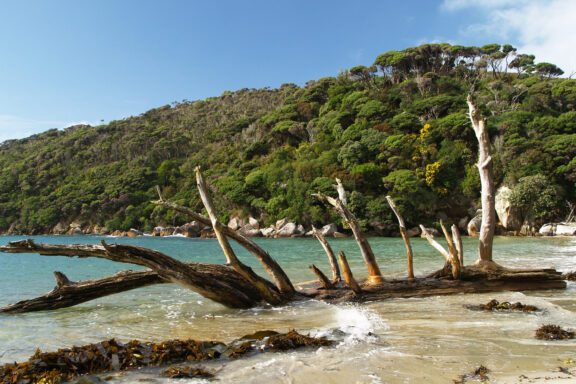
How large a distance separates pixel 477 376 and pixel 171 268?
4.67 m

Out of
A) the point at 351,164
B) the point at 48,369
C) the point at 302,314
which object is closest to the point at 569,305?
the point at 302,314

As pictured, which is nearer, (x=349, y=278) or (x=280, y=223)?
(x=349, y=278)

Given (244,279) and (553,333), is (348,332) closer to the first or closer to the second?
(553,333)

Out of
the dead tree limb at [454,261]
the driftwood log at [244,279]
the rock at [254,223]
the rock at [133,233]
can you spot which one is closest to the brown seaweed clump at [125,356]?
the driftwood log at [244,279]

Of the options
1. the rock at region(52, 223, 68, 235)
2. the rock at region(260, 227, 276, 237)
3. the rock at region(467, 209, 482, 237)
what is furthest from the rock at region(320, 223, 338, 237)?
the rock at region(52, 223, 68, 235)

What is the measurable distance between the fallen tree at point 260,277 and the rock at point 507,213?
2904 cm

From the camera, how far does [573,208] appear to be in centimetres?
3172

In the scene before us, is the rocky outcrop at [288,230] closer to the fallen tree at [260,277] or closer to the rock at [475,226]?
the rock at [475,226]

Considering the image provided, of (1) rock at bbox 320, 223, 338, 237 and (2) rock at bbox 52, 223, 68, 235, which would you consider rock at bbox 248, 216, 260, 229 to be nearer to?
(1) rock at bbox 320, 223, 338, 237

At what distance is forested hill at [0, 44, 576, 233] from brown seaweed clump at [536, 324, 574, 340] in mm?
15922

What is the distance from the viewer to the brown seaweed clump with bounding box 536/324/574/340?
388 cm

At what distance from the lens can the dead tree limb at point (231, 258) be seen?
596 centimetres

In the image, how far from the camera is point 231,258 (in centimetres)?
592

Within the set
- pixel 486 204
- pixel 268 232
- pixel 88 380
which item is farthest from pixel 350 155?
pixel 88 380
